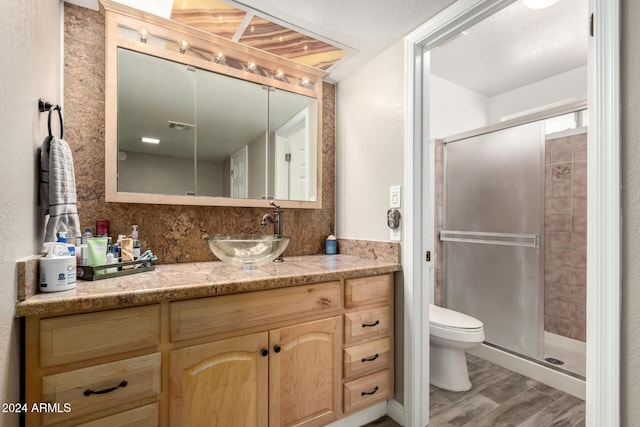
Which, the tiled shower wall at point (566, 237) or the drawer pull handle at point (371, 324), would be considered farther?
the tiled shower wall at point (566, 237)

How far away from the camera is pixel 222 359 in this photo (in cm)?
117

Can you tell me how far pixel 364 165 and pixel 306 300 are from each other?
100cm

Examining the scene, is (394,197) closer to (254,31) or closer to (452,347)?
(452,347)

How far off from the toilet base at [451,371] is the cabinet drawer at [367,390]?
567 millimetres

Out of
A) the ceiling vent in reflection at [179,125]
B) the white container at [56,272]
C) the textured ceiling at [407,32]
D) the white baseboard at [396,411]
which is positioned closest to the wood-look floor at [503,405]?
the white baseboard at [396,411]

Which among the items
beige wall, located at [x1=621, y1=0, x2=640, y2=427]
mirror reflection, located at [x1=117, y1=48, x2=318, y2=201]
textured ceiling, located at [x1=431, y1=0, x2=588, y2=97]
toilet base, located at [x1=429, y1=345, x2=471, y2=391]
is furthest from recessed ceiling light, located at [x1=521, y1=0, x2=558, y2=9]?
toilet base, located at [x1=429, y1=345, x2=471, y2=391]

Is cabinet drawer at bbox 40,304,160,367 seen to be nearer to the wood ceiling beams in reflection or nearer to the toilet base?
the wood ceiling beams in reflection

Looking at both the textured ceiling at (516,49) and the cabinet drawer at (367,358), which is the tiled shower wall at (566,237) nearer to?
the textured ceiling at (516,49)

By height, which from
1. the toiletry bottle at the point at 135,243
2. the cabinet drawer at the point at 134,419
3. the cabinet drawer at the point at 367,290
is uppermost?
the toiletry bottle at the point at 135,243

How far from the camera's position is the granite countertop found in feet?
2.98

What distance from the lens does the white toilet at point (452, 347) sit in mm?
1933

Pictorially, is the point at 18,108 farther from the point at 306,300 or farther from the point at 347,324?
the point at 347,324

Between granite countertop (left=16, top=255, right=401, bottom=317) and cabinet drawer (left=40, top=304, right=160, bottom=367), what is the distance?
1.4 inches

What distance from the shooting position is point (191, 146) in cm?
166
